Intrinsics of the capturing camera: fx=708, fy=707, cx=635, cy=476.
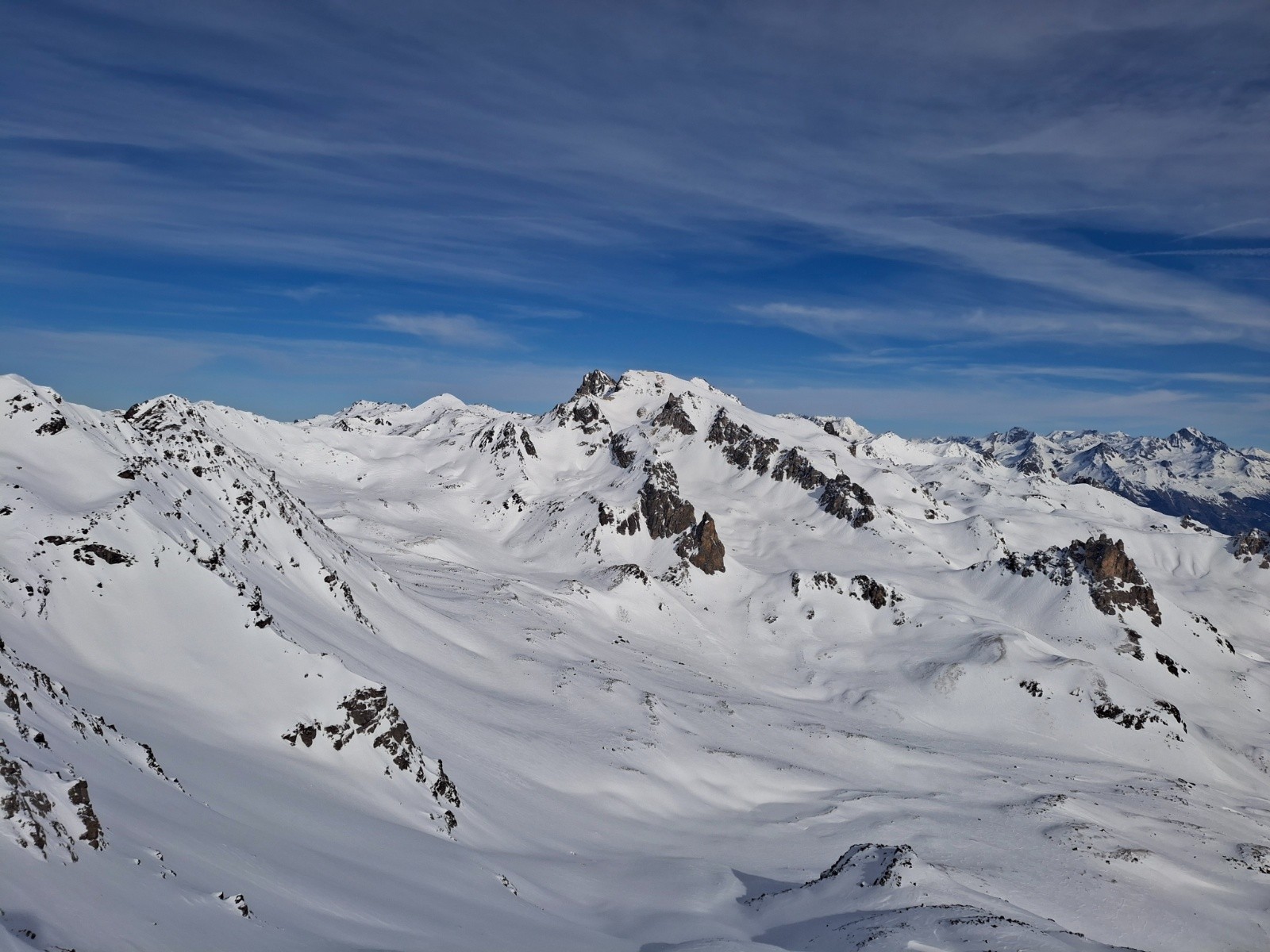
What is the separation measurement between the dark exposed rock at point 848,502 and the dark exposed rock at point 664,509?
38669 mm

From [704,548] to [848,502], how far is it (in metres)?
51.2

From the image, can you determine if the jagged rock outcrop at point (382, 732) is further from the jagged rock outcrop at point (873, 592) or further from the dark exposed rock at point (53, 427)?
the jagged rock outcrop at point (873, 592)

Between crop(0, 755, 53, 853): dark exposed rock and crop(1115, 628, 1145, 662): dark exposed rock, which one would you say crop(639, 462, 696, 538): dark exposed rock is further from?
crop(0, 755, 53, 853): dark exposed rock

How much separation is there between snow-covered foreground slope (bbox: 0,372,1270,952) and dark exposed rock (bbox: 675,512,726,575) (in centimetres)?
783

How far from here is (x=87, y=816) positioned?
17578mm

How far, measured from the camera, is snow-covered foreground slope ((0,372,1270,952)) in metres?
22.9

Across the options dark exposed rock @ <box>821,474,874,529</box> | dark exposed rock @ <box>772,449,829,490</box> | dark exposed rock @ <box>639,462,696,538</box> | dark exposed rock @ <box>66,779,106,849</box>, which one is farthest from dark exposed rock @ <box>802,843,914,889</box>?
dark exposed rock @ <box>772,449,829,490</box>

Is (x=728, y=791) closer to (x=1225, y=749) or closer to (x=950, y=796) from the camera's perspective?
(x=950, y=796)

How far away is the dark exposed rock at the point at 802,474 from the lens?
A: 193m

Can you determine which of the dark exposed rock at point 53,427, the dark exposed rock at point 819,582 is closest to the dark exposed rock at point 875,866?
the dark exposed rock at point 53,427

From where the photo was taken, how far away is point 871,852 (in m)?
41.6

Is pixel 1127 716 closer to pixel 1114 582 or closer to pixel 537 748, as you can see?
pixel 1114 582

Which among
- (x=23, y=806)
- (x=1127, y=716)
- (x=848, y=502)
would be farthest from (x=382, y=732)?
(x=848, y=502)

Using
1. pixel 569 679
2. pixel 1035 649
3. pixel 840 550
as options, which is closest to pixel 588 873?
pixel 569 679
